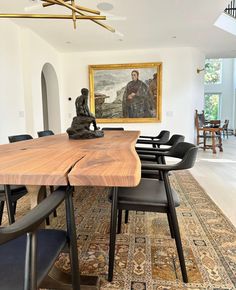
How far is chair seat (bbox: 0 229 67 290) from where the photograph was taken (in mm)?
735

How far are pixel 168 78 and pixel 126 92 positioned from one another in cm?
102

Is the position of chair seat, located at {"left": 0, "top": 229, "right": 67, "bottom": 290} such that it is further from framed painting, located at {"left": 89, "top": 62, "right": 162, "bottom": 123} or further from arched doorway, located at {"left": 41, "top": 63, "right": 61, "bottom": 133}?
arched doorway, located at {"left": 41, "top": 63, "right": 61, "bottom": 133}

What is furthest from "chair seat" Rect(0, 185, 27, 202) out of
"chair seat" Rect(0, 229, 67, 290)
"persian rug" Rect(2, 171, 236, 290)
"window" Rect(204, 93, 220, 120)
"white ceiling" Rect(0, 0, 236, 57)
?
"window" Rect(204, 93, 220, 120)

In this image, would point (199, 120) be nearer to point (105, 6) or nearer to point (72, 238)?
point (105, 6)

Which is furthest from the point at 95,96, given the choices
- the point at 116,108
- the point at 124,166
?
the point at 124,166

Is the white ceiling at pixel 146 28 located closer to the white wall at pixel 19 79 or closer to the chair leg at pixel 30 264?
the white wall at pixel 19 79

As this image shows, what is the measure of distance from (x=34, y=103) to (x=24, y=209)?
241 cm

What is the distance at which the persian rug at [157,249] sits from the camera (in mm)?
1345

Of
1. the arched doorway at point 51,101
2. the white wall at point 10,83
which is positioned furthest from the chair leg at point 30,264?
the arched doorway at point 51,101

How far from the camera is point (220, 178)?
11.8 feet

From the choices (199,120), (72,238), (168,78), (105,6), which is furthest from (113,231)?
(199,120)

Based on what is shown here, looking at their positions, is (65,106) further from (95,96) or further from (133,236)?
(133,236)

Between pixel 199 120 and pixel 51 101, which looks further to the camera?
pixel 199 120

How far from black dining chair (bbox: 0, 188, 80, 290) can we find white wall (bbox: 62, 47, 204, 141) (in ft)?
15.4
